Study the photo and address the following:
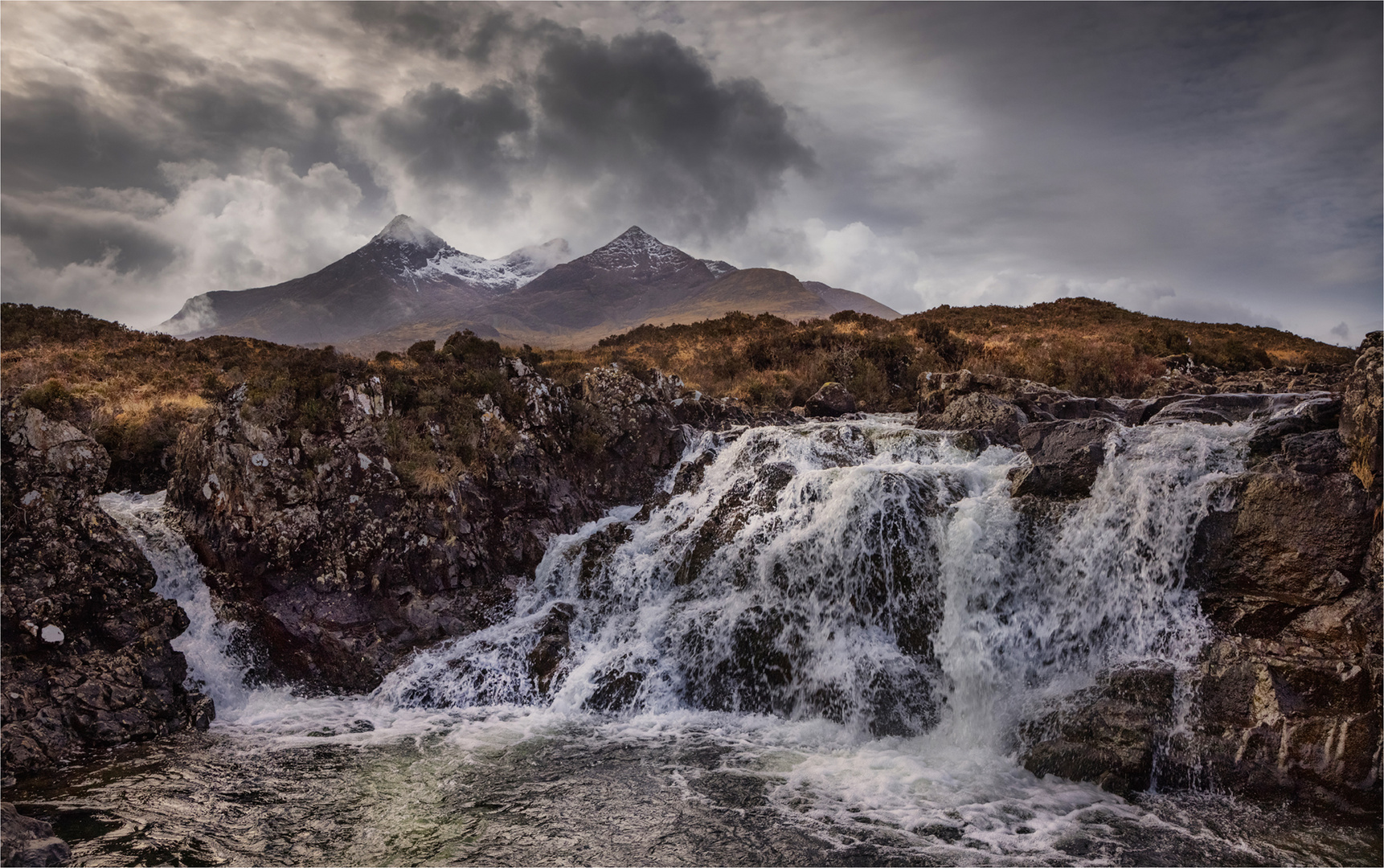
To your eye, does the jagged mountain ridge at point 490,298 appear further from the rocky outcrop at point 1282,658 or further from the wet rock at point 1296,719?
the wet rock at point 1296,719

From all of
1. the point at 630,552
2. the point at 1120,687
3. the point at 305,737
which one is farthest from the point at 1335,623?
the point at 305,737

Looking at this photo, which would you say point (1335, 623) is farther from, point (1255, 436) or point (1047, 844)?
point (1047, 844)

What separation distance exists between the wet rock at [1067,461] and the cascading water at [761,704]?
357 millimetres

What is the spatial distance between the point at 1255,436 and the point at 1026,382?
10.2 m

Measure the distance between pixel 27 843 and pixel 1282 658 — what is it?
607 inches

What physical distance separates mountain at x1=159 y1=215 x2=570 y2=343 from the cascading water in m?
93.7

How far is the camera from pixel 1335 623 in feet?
29.9

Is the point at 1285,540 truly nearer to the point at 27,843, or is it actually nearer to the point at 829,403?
the point at 829,403

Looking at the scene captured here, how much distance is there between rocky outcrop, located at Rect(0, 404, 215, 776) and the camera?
10375 mm

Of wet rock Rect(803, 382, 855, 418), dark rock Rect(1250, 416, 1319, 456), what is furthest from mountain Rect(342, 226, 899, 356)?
→ dark rock Rect(1250, 416, 1319, 456)

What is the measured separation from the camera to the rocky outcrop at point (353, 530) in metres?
13.7

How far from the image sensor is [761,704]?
12.4 metres

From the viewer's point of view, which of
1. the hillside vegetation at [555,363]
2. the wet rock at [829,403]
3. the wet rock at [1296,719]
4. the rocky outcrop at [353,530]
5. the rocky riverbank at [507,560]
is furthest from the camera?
the wet rock at [829,403]

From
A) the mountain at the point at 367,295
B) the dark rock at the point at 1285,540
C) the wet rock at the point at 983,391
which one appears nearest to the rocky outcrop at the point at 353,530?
the wet rock at the point at 983,391
